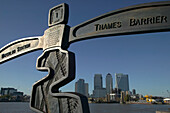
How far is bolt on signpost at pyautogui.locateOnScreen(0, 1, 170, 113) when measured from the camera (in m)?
3.48

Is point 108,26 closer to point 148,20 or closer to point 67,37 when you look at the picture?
point 148,20

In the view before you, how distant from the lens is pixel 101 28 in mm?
3988

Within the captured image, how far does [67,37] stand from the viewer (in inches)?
172

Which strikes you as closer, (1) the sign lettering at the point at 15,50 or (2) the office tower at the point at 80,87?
(1) the sign lettering at the point at 15,50

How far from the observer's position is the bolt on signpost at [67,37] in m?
3.48

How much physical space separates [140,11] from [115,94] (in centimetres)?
13088

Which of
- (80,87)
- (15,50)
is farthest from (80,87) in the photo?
(15,50)

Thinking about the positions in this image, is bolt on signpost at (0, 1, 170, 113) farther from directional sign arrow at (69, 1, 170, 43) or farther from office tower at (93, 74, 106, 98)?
office tower at (93, 74, 106, 98)

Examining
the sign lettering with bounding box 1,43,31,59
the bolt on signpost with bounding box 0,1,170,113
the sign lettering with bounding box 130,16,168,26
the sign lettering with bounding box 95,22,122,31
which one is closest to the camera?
the sign lettering with bounding box 130,16,168,26

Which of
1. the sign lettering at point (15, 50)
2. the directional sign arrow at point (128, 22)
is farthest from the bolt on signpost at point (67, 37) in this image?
the sign lettering at point (15, 50)

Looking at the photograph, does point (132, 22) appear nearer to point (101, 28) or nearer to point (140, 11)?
point (140, 11)

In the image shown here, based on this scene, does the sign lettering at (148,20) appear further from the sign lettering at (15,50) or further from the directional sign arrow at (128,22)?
the sign lettering at (15,50)

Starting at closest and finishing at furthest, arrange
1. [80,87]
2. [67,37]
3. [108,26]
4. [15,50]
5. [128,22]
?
[128,22] < [108,26] < [67,37] < [15,50] < [80,87]

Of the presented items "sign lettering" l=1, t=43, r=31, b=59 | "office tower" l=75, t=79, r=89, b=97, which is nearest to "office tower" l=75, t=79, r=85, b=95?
"office tower" l=75, t=79, r=89, b=97
